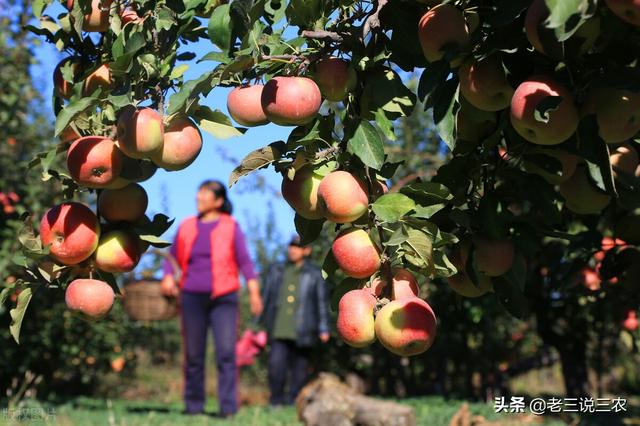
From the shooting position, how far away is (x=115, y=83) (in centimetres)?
143

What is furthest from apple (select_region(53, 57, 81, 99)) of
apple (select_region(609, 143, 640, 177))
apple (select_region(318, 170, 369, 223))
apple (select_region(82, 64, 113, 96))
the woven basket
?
the woven basket

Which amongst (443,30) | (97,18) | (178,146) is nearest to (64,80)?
(97,18)

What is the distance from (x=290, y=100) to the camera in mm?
1224

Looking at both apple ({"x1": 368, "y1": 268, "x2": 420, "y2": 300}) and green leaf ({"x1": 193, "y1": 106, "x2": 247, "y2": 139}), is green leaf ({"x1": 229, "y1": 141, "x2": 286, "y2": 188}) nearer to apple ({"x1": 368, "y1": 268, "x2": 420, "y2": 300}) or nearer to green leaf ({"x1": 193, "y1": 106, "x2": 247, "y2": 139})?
green leaf ({"x1": 193, "y1": 106, "x2": 247, "y2": 139})

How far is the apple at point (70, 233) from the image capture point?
139 centimetres

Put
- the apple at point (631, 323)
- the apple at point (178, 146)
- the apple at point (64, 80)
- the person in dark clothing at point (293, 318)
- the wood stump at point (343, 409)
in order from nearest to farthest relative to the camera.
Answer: the apple at point (178, 146)
the apple at point (64, 80)
the wood stump at point (343, 409)
the apple at point (631, 323)
the person in dark clothing at point (293, 318)

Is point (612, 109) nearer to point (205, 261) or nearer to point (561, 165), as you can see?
point (561, 165)

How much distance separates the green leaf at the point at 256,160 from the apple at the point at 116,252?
11.9 inches

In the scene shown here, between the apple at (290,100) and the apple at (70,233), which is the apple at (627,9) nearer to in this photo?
the apple at (290,100)

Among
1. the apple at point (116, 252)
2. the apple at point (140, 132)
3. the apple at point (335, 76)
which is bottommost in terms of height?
the apple at point (116, 252)

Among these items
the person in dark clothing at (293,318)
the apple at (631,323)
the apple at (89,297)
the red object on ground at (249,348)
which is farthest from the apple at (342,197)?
the red object on ground at (249,348)

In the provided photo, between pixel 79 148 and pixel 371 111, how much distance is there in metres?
0.54

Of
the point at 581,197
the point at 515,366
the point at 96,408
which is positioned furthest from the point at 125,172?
the point at 515,366

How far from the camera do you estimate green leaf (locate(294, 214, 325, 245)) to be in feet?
4.69
